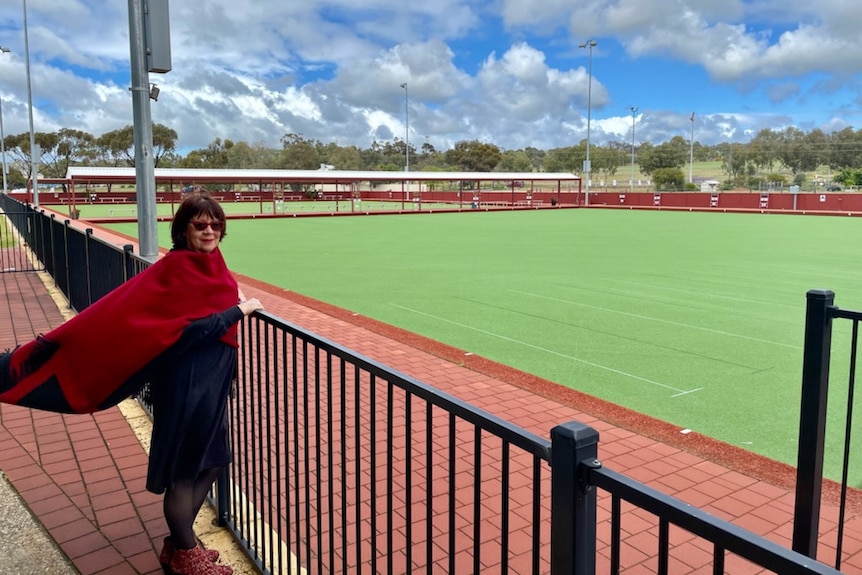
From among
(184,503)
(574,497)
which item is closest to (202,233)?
(184,503)

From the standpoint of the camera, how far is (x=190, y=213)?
2875mm

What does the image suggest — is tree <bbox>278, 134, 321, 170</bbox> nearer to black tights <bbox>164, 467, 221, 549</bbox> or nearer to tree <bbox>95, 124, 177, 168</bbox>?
tree <bbox>95, 124, 177, 168</bbox>

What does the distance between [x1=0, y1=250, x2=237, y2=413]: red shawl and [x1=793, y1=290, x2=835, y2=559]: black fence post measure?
2652mm

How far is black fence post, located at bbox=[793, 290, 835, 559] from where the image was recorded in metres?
3.01

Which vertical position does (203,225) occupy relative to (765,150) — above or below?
below

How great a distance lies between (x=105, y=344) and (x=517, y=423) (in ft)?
10.4

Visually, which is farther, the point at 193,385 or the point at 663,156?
the point at 663,156

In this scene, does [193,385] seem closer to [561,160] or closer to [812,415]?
[812,415]

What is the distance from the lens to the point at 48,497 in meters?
4.07

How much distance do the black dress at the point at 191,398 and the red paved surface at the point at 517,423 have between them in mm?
797

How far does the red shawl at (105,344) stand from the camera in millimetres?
2672

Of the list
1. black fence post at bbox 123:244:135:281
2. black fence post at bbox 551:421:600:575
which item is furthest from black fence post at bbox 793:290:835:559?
black fence post at bbox 123:244:135:281

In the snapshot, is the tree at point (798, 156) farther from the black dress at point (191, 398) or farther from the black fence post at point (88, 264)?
the black dress at point (191, 398)

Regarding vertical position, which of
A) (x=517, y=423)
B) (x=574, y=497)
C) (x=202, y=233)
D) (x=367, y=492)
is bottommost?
(x=367, y=492)
